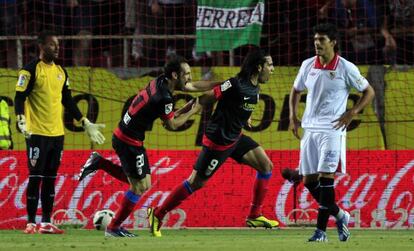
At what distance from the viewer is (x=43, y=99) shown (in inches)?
499

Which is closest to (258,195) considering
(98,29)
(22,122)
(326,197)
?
(326,197)

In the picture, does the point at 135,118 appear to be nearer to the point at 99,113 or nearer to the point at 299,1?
the point at 99,113

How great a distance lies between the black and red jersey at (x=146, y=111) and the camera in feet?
37.1

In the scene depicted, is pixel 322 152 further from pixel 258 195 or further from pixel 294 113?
pixel 258 195

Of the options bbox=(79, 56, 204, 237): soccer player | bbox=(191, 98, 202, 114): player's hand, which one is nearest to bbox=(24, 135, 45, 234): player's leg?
bbox=(79, 56, 204, 237): soccer player

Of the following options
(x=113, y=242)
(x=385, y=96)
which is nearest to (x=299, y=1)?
(x=385, y=96)

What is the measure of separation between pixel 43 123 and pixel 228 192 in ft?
10.5

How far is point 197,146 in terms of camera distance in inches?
625

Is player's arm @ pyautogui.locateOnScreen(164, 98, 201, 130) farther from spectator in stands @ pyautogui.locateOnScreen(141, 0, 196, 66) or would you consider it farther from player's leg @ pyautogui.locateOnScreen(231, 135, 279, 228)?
spectator in stands @ pyautogui.locateOnScreen(141, 0, 196, 66)

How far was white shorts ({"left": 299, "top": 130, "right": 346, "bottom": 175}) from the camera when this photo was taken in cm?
1085

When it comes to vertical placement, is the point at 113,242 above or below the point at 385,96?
below

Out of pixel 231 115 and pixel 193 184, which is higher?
pixel 231 115

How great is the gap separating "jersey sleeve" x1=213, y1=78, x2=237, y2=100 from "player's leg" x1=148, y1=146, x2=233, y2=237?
2.31 feet

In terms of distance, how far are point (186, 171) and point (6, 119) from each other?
2.64m
